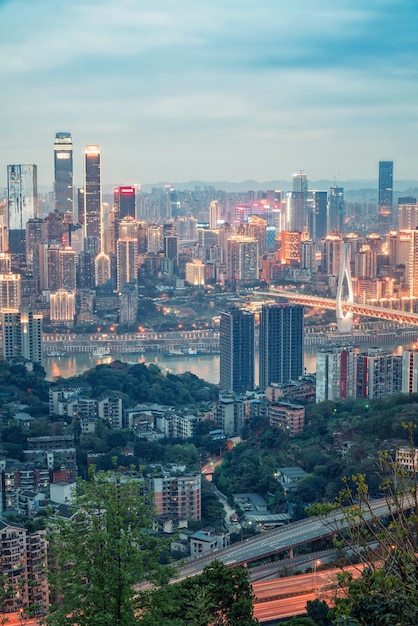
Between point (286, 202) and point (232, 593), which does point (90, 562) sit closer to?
point (232, 593)

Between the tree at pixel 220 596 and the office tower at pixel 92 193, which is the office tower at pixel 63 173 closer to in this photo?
the office tower at pixel 92 193

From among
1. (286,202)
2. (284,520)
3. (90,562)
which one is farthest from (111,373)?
(286,202)

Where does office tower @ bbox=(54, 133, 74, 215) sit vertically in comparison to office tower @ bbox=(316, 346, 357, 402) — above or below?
above

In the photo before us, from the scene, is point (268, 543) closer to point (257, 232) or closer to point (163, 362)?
point (163, 362)

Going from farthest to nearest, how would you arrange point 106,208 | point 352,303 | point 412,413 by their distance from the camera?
point 106,208
point 352,303
point 412,413

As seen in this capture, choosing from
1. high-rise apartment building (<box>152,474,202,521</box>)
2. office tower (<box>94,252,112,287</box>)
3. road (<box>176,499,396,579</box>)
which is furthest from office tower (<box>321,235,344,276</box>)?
road (<box>176,499,396,579</box>)

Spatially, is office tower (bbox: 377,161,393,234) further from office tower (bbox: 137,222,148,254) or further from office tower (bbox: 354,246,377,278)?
office tower (bbox: 137,222,148,254)
